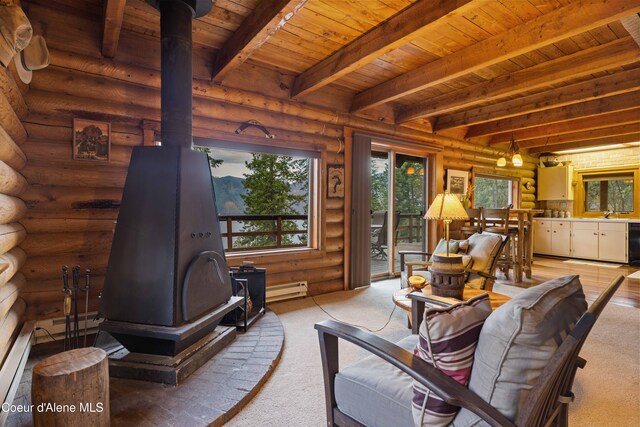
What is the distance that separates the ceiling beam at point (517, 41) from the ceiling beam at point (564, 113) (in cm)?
290

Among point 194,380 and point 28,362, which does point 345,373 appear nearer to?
point 194,380

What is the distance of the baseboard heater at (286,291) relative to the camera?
3.92 meters

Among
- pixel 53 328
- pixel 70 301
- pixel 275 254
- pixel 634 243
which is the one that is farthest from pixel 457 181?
pixel 53 328

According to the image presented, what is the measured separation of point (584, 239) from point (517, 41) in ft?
20.6

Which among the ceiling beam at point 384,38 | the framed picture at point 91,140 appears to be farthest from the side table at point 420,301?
the framed picture at point 91,140

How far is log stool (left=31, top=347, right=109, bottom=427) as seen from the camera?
4.73ft

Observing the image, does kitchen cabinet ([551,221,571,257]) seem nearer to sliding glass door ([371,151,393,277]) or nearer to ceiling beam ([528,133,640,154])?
ceiling beam ([528,133,640,154])

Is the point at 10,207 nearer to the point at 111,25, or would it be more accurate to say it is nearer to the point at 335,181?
the point at 111,25

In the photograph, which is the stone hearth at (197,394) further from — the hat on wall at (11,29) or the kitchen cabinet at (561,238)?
the kitchen cabinet at (561,238)

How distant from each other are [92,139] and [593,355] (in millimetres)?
4544

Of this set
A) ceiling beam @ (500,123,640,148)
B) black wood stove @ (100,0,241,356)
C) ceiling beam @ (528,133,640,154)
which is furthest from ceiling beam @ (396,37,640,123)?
ceiling beam @ (528,133,640,154)

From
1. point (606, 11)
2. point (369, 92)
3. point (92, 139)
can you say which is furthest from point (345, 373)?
point (369, 92)

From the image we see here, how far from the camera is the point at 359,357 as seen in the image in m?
2.61

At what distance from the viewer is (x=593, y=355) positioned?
2.74 m
